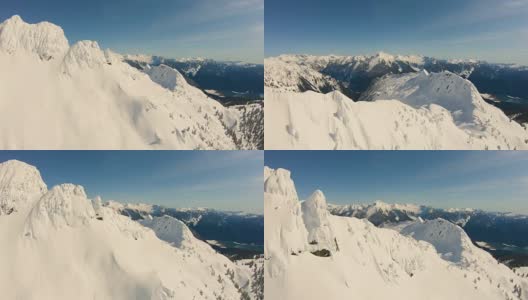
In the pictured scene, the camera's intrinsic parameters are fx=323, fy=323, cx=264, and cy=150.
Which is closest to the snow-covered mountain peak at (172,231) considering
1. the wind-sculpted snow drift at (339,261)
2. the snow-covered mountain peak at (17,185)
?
the snow-covered mountain peak at (17,185)

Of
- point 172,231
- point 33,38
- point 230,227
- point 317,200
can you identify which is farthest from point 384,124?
point 33,38

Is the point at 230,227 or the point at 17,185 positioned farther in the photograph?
the point at 230,227

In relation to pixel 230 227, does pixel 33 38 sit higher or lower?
higher

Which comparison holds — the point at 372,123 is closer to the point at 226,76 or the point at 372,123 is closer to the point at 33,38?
the point at 226,76

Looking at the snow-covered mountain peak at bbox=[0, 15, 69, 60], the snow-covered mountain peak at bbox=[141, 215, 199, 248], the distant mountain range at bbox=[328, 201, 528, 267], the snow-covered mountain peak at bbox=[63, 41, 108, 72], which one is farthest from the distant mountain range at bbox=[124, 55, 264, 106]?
the distant mountain range at bbox=[328, 201, 528, 267]

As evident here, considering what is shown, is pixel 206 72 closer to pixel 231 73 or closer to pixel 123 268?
pixel 231 73

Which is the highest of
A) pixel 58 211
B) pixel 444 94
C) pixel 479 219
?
pixel 444 94

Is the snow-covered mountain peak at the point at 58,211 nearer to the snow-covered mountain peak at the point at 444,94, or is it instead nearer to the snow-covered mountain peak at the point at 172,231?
the snow-covered mountain peak at the point at 172,231
